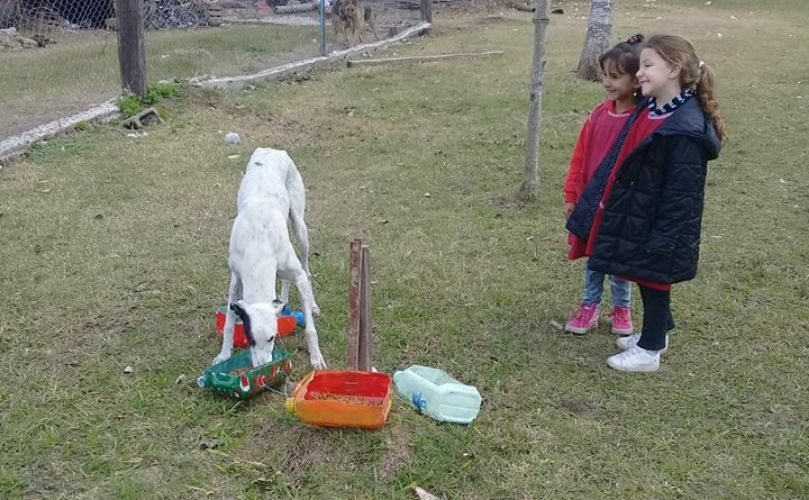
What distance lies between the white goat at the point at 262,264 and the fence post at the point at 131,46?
5.11 metres

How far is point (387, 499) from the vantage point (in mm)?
3014

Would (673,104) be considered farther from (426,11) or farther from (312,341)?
(426,11)

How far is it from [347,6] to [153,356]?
10810 mm

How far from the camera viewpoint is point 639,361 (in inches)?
154

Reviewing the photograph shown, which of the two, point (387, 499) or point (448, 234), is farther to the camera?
point (448, 234)

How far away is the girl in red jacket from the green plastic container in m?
1.67

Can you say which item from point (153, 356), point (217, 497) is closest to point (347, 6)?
point (153, 356)

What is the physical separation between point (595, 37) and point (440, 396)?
862 centimetres

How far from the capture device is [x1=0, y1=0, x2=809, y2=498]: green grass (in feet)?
10.5

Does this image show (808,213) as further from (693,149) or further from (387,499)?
(387,499)

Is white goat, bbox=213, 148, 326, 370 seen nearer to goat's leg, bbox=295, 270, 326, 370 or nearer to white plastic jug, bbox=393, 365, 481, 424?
goat's leg, bbox=295, 270, 326, 370

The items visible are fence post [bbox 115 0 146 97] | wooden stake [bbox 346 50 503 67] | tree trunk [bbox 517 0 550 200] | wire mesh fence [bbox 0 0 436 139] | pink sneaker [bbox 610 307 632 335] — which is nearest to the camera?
pink sneaker [bbox 610 307 632 335]

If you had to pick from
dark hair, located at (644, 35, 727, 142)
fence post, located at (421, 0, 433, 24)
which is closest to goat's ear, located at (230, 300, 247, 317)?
dark hair, located at (644, 35, 727, 142)

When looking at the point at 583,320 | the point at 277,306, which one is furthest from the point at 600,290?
the point at 277,306
